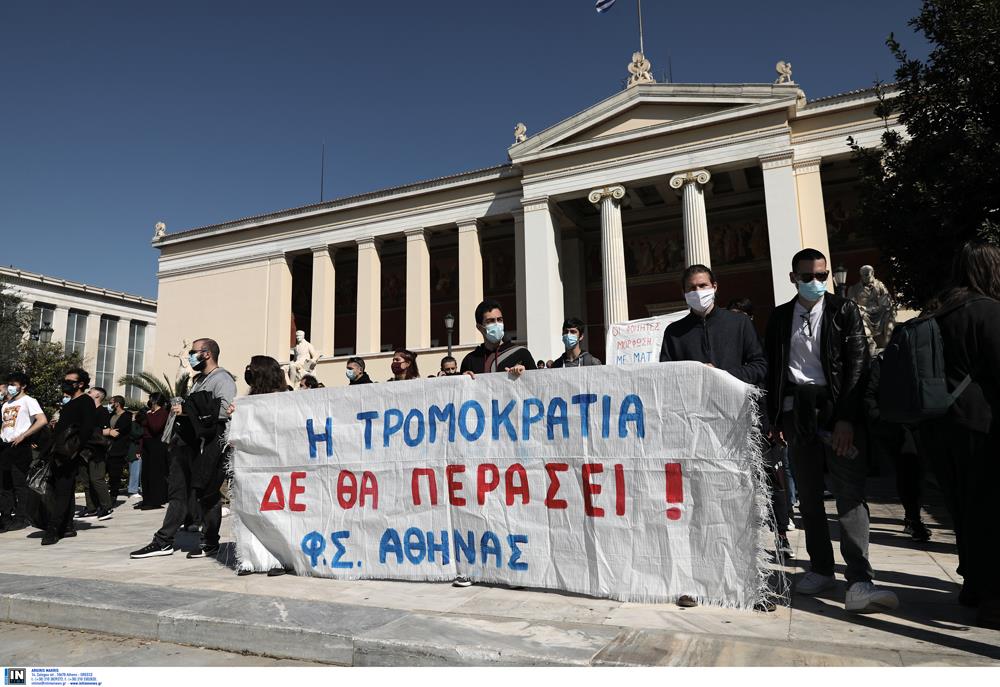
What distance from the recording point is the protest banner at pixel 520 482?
11.5ft

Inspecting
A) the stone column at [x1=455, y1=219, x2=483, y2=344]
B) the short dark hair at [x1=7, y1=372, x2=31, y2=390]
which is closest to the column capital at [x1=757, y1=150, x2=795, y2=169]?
the stone column at [x1=455, y1=219, x2=483, y2=344]

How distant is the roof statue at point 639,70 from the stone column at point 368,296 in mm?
12547

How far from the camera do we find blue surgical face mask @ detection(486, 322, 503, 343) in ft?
16.2

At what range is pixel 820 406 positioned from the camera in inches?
142

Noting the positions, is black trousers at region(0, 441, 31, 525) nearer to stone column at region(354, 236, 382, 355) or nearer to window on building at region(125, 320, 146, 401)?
stone column at region(354, 236, 382, 355)

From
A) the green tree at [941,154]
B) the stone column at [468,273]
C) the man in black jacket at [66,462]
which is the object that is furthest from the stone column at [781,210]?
the man in black jacket at [66,462]

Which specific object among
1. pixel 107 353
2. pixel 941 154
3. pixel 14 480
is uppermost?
pixel 107 353

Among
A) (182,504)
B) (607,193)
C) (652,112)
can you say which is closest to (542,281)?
(607,193)

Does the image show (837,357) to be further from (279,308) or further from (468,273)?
(279,308)

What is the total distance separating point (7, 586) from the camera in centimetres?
411

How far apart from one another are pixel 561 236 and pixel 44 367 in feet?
85.1

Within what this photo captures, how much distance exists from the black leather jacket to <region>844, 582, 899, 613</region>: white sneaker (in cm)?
86
